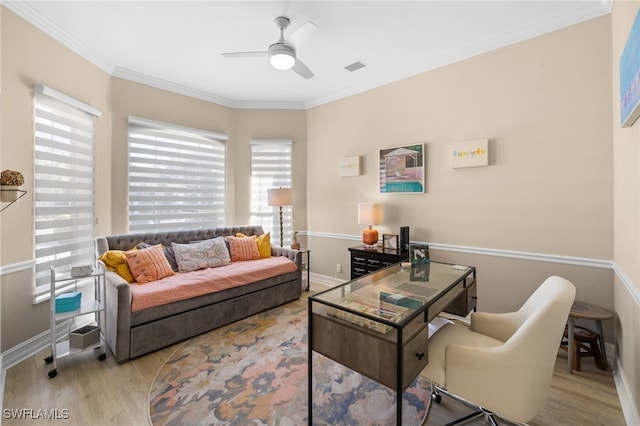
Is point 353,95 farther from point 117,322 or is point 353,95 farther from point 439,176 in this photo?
point 117,322

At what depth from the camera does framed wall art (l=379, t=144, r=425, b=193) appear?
3473 millimetres

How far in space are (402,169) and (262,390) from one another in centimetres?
289

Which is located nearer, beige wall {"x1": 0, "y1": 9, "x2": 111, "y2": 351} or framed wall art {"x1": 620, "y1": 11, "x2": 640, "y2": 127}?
framed wall art {"x1": 620, "y1": 11, "x2": 640, "y2": 127}

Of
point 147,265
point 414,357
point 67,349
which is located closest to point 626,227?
point 414,357

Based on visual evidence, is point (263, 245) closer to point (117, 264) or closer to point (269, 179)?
point (269, 179)

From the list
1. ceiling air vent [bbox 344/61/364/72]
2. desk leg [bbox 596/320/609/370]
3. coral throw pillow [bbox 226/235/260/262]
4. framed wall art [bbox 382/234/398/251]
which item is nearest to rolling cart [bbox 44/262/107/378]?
coral throw pillow [bbox 226/235/260/262]

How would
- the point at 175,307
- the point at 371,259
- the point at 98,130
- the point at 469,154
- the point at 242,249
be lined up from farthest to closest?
the point at 242,249 → the point at 371,259 → the point at 98,130 → the point at 469,154 → the point at 175,307

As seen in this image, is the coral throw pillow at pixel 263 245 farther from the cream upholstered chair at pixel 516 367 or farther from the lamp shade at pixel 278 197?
the cream upholstered chair at pixel 516 367

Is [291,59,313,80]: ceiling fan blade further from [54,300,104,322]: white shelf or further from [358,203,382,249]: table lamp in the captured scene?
[54,300,104,322]: white shelf

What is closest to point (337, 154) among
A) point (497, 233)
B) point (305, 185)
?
point (305, 185)

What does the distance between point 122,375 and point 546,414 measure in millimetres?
3111

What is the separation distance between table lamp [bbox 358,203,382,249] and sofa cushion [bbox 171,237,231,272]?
187cm

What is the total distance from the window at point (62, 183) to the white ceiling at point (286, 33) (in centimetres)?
71

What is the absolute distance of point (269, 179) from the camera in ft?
15.6
